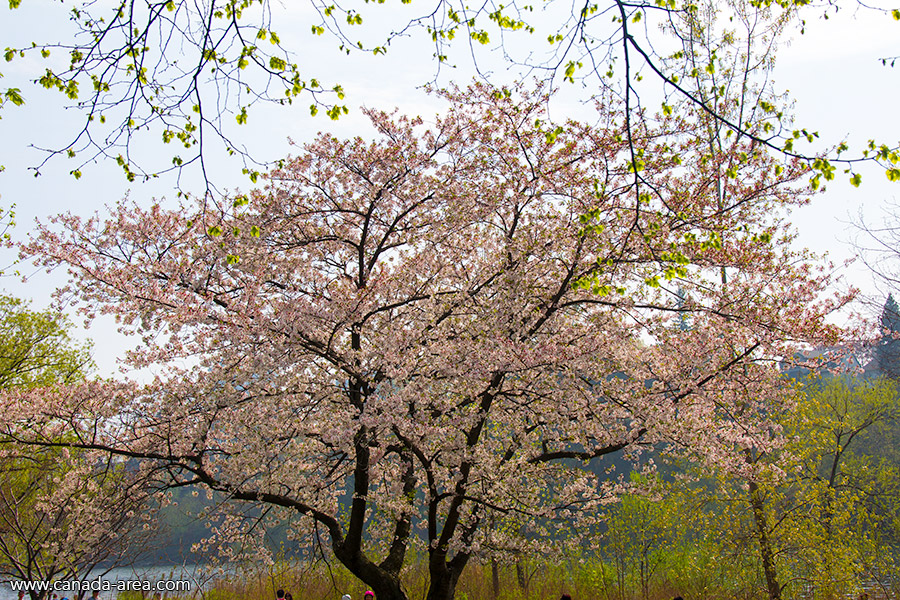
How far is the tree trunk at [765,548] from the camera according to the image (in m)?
10.8

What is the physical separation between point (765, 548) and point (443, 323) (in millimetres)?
7580

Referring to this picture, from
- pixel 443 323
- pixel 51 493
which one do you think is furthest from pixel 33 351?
pixel 443 323

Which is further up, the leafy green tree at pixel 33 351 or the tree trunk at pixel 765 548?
the leafy green tree at pixel 33 351

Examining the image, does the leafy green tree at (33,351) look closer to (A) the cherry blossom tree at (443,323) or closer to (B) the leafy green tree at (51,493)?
(B) the leafy green tree at (51,493)

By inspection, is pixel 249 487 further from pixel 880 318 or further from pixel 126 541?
pixel 880 318

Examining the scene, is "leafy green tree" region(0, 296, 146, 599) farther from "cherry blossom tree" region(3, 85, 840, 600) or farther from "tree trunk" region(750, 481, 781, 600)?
"tree trunk" region(750, 481, 781, 600)

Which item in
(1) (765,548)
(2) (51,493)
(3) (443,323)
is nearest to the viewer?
(3) (443,323)

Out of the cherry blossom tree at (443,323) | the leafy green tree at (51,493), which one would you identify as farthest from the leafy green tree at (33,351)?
the cherry blossom tree at (443,323)

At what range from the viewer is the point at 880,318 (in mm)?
11344

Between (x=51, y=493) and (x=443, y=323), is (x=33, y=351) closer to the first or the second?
(x=51, y=493)

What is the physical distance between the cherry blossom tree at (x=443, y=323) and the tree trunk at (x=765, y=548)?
116 inches

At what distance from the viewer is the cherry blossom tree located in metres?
7.43

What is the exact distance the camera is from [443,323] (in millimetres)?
8695

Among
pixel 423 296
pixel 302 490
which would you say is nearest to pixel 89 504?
pixel 302 490
